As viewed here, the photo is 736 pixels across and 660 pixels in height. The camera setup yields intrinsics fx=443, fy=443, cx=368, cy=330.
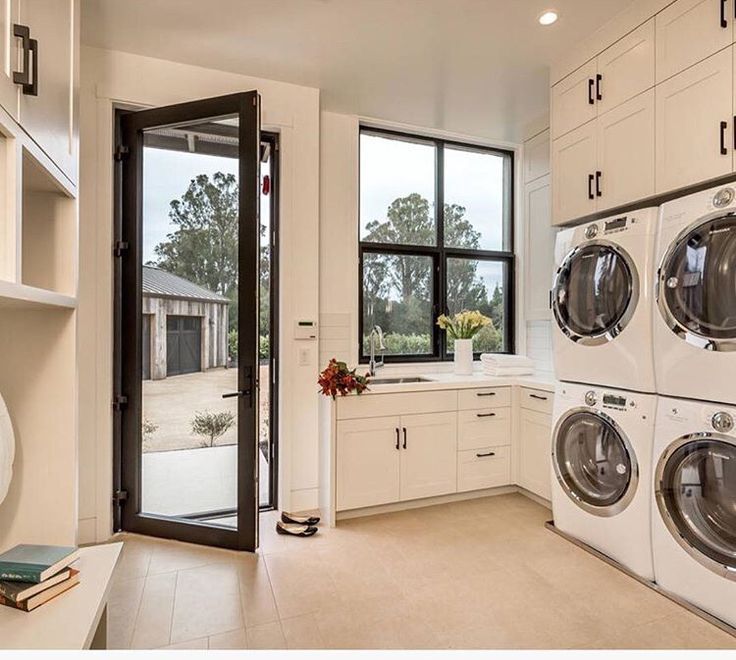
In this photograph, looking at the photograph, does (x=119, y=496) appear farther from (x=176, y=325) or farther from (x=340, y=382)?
(x=340, y=382)

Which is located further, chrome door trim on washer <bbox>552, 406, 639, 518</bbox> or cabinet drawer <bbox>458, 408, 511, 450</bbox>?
cabinet drawer <bbox>458, 408, 511, 450</bbox>

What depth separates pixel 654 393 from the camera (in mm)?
2107

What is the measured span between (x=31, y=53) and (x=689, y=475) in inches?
108

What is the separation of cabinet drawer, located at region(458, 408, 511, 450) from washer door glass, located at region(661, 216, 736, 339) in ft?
4.82

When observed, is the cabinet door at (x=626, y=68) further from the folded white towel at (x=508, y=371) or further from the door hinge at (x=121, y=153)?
the door hinge at (x=121, y=153)

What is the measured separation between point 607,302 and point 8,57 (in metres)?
2.49

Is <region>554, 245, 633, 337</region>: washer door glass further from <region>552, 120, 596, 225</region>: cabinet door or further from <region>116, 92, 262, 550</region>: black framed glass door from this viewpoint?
<region>116, 92, 262, 550</region>: black framed glass door

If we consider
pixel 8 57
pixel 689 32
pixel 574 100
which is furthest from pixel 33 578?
pixel 574 100

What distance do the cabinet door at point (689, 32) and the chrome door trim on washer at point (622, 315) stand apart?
83 cm

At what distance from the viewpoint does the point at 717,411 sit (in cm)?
180

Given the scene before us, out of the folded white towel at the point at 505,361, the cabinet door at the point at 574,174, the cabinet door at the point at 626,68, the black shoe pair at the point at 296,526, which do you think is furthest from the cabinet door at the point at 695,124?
the black shoe pair at the point at 296,526

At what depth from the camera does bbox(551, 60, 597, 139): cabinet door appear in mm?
2533

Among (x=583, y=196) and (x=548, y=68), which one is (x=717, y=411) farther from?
(x=548, y=68)

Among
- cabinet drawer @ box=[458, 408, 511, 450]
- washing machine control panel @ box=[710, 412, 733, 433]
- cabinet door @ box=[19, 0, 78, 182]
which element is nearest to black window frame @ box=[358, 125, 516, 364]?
cabinet drawer @ box=[458, 408, 511, 450]
